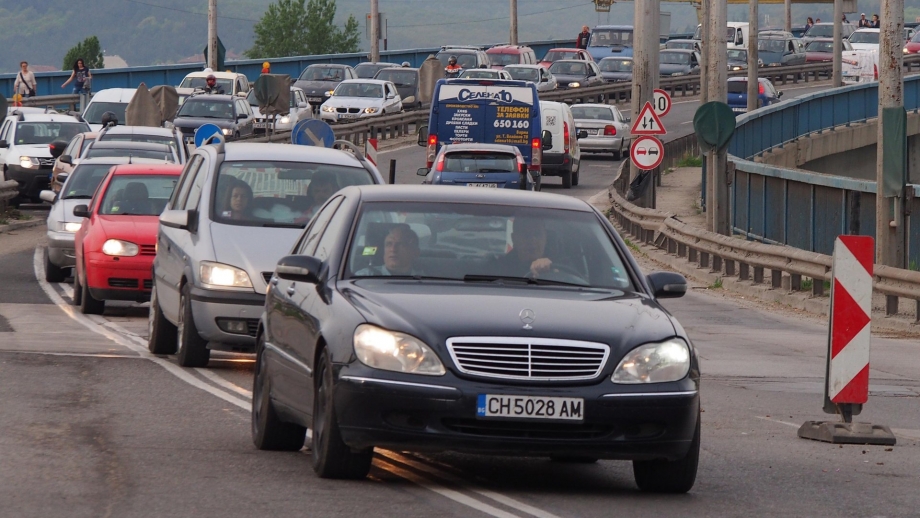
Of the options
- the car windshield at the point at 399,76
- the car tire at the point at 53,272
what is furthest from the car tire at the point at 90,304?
the car windshield at the point at 399,76

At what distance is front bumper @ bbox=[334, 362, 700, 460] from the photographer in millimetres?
7461

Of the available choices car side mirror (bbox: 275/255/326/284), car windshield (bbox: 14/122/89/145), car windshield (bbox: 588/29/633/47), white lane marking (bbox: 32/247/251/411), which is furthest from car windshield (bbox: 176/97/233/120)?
car side mirror (bbox: 275/255/326/284)

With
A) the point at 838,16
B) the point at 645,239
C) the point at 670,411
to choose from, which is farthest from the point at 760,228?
the point at 838,16

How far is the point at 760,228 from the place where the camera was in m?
28.5

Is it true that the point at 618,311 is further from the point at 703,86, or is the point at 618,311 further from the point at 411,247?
the point at 703,86

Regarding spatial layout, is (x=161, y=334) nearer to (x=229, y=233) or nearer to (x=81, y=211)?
(x=229, y=233)

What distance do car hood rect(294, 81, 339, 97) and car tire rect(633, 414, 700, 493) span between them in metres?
53.9

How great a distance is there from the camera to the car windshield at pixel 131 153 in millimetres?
26125

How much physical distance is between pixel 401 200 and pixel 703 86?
38.5 meters

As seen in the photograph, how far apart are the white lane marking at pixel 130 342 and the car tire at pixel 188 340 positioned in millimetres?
103

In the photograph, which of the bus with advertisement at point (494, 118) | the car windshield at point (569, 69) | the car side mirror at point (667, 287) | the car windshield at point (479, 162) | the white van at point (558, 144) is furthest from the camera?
the car windshield at point (569, 69)

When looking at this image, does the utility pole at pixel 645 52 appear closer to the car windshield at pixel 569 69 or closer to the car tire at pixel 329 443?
the car tire at pixel 329 443

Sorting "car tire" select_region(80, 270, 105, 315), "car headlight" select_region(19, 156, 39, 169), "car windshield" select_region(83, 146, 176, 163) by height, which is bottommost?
"car tire" select_region(80, 270, 105, 315)

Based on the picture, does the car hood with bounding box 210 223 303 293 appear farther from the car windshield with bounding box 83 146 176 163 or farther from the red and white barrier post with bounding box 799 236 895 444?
the car windshield with bounding box 83 146 176 163
